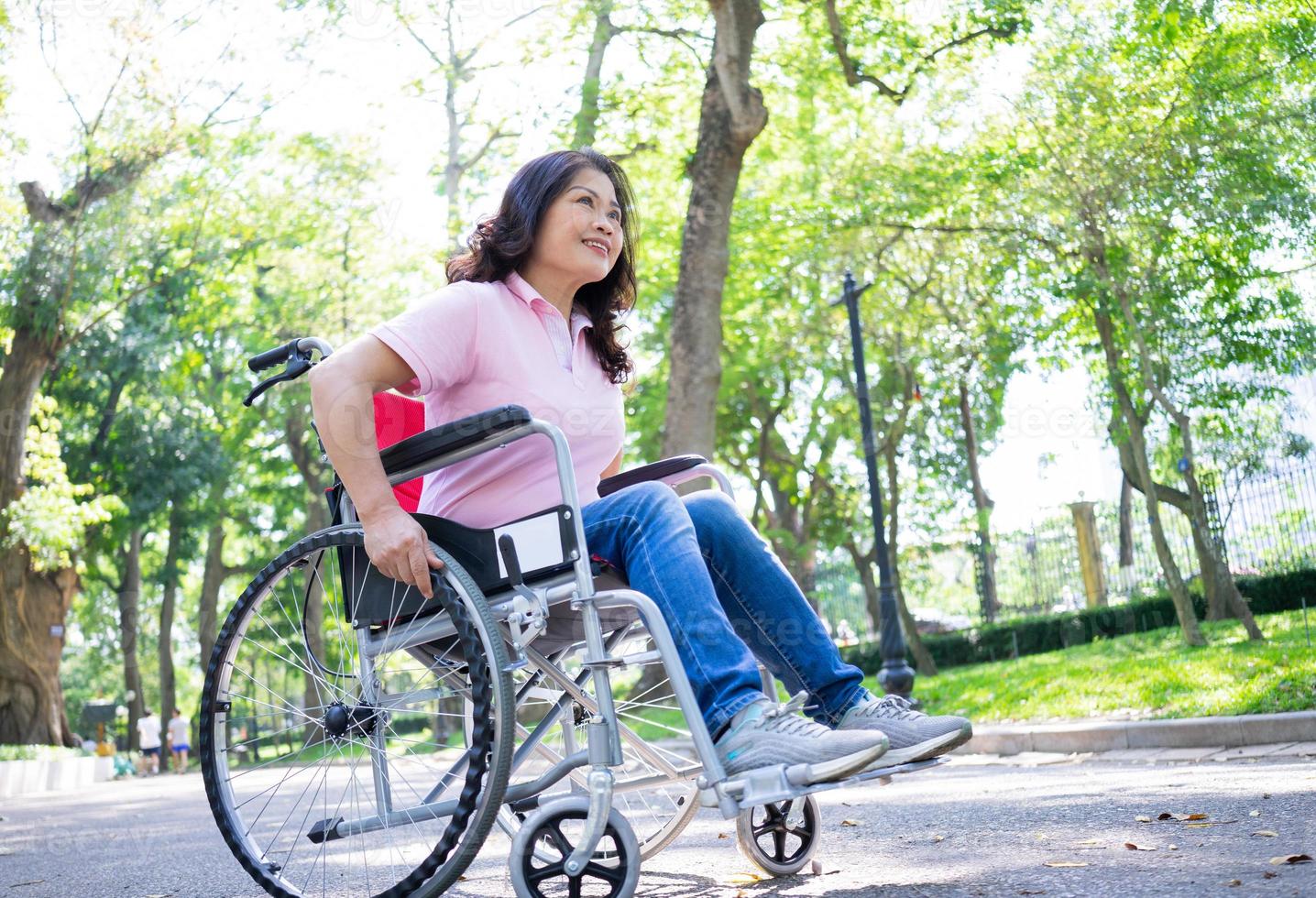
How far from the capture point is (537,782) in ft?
8.66

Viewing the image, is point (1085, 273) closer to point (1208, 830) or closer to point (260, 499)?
point (1208, 830)

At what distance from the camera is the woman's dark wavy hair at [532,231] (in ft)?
10.4

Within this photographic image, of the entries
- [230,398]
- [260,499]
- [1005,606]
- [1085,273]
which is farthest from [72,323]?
[1005,606]

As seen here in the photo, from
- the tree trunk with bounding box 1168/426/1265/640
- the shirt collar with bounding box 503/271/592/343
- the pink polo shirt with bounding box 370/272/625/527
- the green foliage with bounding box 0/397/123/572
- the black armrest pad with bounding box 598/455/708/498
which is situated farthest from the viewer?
the green foliage with bounding box 0/397/123/572

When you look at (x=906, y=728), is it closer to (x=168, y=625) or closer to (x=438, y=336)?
(x=438, y=336)

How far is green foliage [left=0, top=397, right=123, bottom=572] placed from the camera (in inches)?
620

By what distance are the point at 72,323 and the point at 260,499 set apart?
32.9 feet

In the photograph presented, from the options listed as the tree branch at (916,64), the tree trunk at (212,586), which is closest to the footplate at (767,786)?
the tree branch at (916,64)

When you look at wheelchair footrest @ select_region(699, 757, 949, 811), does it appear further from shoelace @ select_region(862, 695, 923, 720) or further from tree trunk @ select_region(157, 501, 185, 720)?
tree trunk @ select_region(157, 501, 185, 720)

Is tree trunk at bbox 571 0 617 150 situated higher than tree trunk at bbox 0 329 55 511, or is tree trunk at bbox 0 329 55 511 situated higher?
tree trunk at bbox 571 0 617 150

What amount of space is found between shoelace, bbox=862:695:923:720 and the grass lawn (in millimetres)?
5306

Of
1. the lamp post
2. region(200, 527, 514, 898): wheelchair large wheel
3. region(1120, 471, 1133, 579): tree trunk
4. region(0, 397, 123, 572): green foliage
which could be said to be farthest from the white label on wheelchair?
region(1120, 471, 1133, 579): tree trunk

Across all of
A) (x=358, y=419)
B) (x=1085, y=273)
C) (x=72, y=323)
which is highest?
(x=72, y=323)

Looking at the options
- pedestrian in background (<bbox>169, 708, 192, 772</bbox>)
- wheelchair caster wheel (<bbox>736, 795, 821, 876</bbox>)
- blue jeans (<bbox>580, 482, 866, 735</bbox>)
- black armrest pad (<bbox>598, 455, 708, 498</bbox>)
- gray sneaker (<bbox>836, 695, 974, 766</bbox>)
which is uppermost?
black armrest pad (<bbox>598, 455, 708, 498</bbox>)
